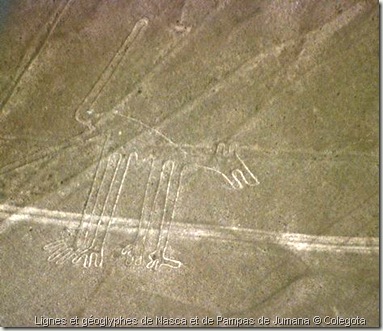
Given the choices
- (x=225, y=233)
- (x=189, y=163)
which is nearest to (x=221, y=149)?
(x=189, y=163)

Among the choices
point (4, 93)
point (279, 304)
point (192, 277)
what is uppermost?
point (4, 93)

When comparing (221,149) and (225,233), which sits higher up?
(221,149)

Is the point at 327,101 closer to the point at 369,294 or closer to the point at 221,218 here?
the point at 221,218

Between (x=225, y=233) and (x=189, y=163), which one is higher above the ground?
(x=189, y=163)

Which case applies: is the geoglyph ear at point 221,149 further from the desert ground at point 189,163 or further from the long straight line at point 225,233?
the long straight line at point 225,233

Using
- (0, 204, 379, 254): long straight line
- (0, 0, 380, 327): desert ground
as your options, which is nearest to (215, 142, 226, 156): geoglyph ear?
(0, 0, 380, 327): desert ground

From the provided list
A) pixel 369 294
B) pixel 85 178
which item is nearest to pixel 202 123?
pixel 85 178

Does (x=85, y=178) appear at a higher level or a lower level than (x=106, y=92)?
lower

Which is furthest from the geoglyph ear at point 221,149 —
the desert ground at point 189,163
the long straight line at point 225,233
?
the long straight line at point 225,233

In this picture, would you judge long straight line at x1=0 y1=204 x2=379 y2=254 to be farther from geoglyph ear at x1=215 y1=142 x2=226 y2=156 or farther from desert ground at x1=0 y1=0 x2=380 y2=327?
geoglyph ear at x1=215 y1=142 x2=226 y2=156

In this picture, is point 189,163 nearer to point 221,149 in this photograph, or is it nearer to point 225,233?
point 221,149
